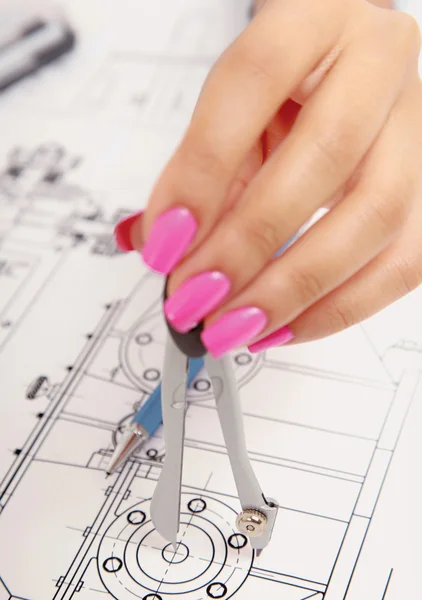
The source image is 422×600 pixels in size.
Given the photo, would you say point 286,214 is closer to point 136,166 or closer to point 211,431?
point 211,431

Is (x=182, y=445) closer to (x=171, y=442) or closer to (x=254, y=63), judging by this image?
(x=171, y=442)

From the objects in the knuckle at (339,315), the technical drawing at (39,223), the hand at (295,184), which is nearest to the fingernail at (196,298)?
the hand at (295,184)

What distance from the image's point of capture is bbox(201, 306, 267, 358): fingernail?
0.40m

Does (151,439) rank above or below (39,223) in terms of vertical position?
below

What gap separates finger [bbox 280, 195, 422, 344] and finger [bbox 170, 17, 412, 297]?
0.25 ft

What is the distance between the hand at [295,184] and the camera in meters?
0.40

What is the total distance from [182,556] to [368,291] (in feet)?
0.72

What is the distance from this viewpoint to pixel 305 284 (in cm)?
42

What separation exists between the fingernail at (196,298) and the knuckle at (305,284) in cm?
4

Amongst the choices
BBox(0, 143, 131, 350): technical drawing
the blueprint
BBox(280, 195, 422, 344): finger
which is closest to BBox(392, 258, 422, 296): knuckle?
BBox(280, 195, 422, 344): finger

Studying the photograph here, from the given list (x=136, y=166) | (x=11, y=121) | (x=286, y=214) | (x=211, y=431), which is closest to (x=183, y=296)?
(x=286, y=214)

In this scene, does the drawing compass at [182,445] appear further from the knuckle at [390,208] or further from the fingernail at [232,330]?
the knuckle at [390,208]

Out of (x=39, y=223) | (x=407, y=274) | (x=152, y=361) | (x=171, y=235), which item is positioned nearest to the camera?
(x=171, y=235)

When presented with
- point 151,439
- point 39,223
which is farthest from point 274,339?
point 39,223
